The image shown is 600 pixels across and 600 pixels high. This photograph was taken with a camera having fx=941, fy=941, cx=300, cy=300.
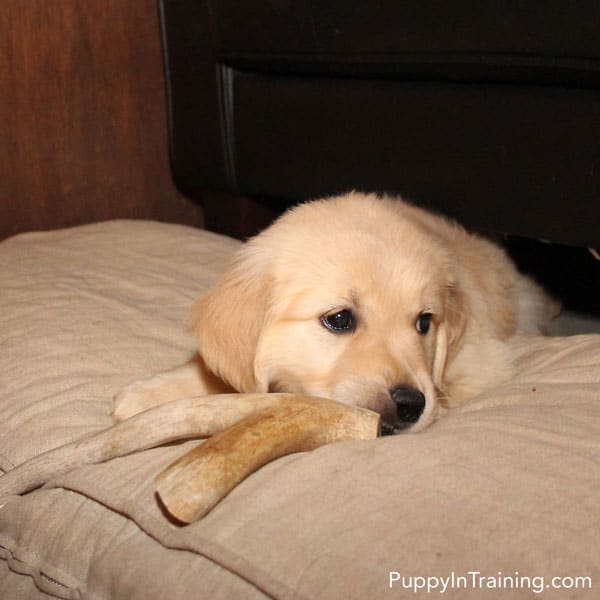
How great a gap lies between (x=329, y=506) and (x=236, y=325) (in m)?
0.67

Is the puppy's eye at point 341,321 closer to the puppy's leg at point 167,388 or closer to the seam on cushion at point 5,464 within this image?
the puppy's leg at point 167,388

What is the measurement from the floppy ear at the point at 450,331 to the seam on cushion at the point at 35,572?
918 millimetres

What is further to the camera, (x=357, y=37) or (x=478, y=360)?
(x=357, y=37)

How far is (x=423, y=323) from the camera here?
200 centimetres

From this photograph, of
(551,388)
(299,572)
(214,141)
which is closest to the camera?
(299,572)

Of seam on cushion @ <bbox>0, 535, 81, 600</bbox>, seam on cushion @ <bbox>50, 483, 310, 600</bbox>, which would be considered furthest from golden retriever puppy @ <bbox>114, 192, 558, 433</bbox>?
seam on cushion @ <bbox>50, 483, 310, 600</bbox>

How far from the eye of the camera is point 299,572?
50.0 inches

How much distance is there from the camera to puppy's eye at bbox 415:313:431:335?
1.98 meters

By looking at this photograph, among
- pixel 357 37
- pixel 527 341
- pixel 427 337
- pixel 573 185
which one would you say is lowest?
pixel 527 341

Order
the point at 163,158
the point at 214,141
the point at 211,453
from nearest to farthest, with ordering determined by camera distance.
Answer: the point at 211,453
the point at 214,141
the point at 163,158

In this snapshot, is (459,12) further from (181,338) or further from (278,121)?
(181,338)

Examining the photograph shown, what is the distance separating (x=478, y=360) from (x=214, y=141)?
5.26 feet

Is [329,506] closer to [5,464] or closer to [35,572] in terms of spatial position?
[35,572]

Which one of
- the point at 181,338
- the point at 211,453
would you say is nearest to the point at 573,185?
the point at 181,338
